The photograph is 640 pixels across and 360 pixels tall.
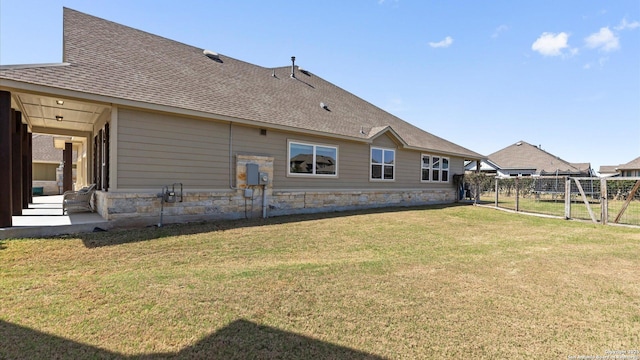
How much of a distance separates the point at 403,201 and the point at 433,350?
38.4ft

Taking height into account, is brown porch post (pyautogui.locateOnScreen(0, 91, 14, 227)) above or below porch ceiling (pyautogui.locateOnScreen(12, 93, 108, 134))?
below

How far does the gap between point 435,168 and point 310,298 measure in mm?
13870

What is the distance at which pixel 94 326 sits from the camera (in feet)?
8.63

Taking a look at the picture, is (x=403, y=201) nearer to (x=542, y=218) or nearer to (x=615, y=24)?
(x=542, y=218)

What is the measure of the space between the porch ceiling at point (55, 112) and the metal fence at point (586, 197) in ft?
46.5

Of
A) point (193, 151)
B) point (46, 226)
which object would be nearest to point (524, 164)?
point (193, 151)

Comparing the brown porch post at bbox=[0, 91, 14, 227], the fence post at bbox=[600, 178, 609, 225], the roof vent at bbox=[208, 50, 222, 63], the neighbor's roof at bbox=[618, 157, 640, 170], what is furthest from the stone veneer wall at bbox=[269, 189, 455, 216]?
the neighbor's roof at bbox=[618, 157, 640, 170]

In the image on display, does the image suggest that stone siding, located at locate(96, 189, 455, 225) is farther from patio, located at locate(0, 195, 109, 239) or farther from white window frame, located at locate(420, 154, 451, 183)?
white window frame, located at locate(420, 154, 451, 183)

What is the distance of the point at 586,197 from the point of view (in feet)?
34.0

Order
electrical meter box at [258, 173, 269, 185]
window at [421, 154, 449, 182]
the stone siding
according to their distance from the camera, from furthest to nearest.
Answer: window at [421, 154, 449, 182], electrical meter box at [258, 173, 269, 185], the stone siding

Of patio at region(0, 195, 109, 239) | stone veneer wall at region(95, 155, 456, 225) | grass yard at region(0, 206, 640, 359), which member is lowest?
grass yard at region(0, 206, 640, 359)

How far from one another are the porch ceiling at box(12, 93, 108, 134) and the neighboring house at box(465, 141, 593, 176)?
28518 mm

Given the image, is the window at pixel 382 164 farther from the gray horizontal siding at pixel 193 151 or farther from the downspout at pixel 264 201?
the downspout at pixel 264 201

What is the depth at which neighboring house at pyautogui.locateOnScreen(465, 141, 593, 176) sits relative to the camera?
90.2ft
